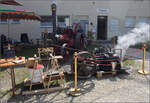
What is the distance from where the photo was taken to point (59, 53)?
7.07 meters

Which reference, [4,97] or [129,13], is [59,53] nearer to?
[4,97]

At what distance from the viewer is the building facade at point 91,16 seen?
11.8 meters

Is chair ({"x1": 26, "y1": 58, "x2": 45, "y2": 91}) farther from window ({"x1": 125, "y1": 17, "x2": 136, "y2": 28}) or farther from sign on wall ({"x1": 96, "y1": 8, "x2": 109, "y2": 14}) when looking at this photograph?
window ({"x1": 125, "y1": 17, "x2": 136, "y2": 28})

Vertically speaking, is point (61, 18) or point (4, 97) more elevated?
point (61, 18)

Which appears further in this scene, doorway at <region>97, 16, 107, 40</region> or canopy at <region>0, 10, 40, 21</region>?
doorway at <region>97, 16, 107, 40</region>

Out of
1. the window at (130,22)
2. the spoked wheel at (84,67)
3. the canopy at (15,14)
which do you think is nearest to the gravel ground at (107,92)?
the spoked wheel at (84,67)

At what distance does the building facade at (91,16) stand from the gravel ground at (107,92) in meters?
6.85

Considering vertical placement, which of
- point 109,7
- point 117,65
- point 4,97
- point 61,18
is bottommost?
point 4,97

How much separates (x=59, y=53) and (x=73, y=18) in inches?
253

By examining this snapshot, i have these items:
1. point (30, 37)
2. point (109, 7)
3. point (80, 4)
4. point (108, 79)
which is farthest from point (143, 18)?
point (108, 79)

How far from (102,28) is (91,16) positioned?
1.78m

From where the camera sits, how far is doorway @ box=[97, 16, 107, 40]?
45.2ft

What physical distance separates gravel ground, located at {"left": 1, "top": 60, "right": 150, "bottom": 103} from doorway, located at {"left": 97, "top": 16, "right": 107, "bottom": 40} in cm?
929

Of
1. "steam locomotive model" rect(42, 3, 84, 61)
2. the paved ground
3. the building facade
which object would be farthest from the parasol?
the building facade
